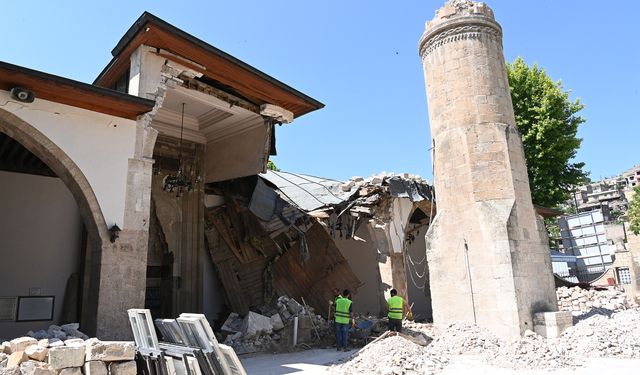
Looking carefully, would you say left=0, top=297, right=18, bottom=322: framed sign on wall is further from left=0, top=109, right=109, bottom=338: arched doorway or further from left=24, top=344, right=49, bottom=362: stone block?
left=24, top=344, right=49, bottom=362: stone block

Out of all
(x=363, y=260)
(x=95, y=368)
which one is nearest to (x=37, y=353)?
(x=95, y=368)

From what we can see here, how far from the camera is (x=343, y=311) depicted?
400 inches

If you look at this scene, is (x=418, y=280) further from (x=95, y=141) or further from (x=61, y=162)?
(x=61, y=162)

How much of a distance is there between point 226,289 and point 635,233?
1043 inches

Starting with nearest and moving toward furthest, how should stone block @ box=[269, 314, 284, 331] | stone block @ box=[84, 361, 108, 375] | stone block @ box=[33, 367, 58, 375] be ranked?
1. stone block @ box=[33, 367, 58, 375]
2. stone block @ box=[84, 361, 108, 375]
3. stone block @ box=[269, 314, 284, 331]

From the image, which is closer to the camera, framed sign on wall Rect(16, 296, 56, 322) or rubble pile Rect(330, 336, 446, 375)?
rubble pile Rect(330, 336, 446, 375)

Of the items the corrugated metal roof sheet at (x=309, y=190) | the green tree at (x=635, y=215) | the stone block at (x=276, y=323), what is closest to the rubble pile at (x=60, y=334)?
the stone block at (x=276, y=323)

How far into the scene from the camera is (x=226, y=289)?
1298 cm

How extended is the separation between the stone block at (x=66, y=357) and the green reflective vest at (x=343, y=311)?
5.97 m

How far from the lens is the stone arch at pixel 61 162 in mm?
7125

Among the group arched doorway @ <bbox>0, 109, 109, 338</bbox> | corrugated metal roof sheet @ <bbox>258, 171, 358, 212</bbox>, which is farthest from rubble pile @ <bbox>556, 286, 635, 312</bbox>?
arched doorway @ <bbox>0, 109, 109, 338</bbox>

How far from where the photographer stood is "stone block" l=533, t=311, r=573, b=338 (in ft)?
25.8

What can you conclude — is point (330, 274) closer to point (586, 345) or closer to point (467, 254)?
point (467, 254)

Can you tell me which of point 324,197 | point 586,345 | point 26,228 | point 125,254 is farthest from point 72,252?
point 586,345
